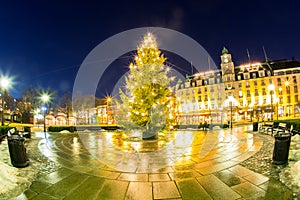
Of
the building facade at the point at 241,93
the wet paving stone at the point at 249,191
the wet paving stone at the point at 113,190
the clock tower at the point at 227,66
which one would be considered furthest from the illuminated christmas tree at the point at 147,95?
the clock tower at the point at 227,66

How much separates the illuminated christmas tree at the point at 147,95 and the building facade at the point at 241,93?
3574cm

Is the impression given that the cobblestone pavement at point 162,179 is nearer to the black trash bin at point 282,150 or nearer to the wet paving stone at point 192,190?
the wet paving stone at point 192,190

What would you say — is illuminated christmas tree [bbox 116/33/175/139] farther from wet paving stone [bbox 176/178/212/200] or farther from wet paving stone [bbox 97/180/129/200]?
wet paving stone [bbox 176/178/212/200]

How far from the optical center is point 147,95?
15.0m

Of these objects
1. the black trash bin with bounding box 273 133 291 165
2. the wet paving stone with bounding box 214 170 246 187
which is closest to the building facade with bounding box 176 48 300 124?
the black trash bin with bounding box 273 133 291 165

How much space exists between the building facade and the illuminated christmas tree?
117 feet

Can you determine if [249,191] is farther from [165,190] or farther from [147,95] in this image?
[147,95]

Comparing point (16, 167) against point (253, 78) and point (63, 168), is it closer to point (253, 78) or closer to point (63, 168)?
point (63, 168)

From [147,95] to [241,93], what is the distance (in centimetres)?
5132

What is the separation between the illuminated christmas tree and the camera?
590 inches

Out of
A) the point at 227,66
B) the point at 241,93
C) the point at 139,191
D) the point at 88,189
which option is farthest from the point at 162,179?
the point at 227,66

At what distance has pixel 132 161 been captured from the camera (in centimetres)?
791

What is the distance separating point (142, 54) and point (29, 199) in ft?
42.6

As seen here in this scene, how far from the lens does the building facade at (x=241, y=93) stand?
52.5 meters
